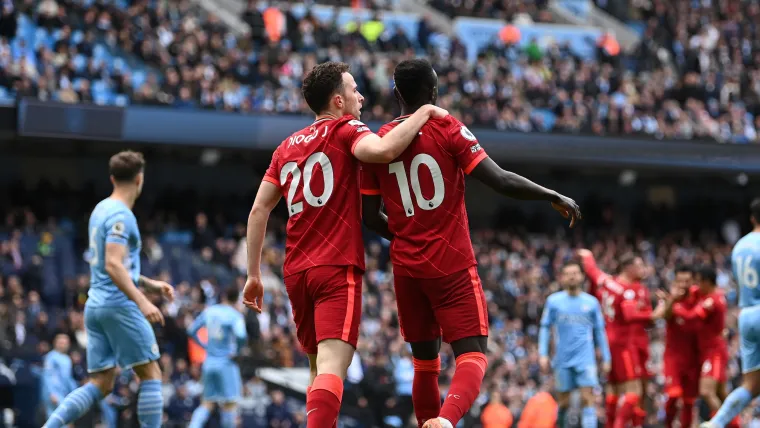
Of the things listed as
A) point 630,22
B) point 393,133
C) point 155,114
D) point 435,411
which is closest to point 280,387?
point 155,114

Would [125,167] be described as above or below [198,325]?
above

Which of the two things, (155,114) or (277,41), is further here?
(277,41)

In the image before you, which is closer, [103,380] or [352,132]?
[352,132]

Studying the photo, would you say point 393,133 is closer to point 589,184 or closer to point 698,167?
point 698,167

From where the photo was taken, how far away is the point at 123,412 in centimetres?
1437

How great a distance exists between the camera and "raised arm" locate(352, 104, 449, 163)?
6.83 m

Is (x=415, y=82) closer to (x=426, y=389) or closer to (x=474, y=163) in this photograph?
(x=474, y=163)

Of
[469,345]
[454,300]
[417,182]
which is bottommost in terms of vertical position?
[469,345]

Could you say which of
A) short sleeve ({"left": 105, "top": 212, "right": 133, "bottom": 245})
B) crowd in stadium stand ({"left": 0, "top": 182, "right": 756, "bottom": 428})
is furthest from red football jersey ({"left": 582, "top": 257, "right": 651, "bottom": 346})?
short sleeve ({"left": 105, "top": 212, "right": 133, "bottom": 245})

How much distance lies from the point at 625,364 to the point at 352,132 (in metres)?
7.44

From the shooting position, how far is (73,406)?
338 inches

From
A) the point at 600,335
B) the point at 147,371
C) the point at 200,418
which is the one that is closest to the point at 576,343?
the point at 600,335

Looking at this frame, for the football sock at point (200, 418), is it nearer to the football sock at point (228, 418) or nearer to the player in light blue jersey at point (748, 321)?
the football sock at point (228, 418)

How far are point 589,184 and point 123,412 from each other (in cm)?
1780
